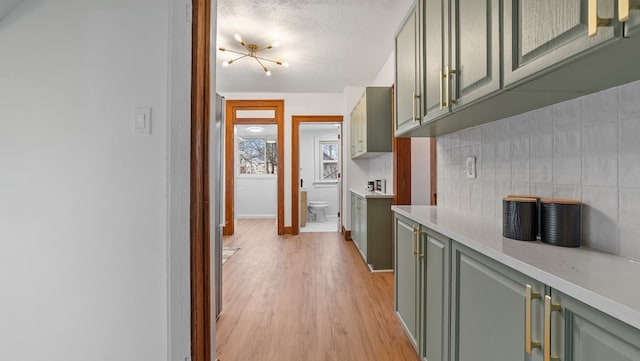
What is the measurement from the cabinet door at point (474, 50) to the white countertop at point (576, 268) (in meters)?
0.55

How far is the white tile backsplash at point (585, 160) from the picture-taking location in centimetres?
86

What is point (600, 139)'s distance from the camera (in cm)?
94

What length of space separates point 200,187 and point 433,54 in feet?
4.36

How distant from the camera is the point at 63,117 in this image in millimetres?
1311

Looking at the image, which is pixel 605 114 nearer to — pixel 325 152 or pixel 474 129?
pixel 474 129

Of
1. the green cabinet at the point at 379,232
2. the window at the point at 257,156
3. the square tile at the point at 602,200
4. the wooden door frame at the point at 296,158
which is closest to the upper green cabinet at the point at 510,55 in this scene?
the square tile at the point at 602,200

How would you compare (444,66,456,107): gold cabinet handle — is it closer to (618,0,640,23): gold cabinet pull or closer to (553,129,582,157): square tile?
(553,129,582,157): square tile

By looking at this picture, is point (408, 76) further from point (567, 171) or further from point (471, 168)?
point (567, 171)

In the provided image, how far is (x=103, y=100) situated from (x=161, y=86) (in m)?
0.27

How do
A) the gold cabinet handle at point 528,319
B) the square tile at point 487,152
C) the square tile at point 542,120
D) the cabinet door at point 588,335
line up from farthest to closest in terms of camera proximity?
the square tile at point 487,152, the square tile at point 542,120, the gold cabinet handle at point 528,319, the cabinet door at point 588,335

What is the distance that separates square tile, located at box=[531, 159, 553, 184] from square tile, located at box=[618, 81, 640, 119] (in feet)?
0.95

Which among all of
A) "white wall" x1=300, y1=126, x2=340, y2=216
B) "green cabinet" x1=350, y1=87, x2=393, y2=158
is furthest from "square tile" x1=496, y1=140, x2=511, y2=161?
"white wall" x1=300, y1=126, x2=340, y2=216

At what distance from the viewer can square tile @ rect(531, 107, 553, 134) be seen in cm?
114

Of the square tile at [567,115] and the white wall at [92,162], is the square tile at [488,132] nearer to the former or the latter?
the square tile at [567,115]
